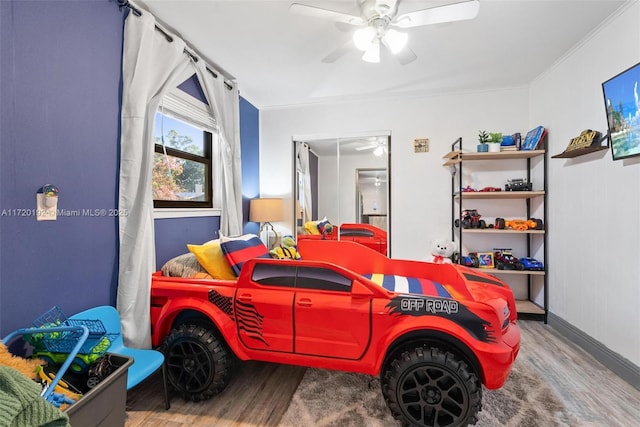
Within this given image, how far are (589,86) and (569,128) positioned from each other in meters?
0.35

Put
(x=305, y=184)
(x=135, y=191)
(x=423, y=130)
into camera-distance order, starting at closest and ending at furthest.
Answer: (x=135, y=191)
(x=423, y=130)
(x=305, y=184)

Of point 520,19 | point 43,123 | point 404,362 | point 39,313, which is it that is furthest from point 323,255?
point 520,19

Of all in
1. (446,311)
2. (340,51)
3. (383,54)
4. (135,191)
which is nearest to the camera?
(446,311)

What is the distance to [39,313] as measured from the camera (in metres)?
1.26

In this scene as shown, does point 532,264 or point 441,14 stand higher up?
point 441,14

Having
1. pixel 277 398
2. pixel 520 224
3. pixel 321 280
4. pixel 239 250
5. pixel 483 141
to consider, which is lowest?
pixel 277 398

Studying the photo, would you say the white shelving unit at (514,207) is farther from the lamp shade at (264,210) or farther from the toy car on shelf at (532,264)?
the lamp shade at (264,210)

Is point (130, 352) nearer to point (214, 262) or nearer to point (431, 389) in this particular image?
point (214, 262)

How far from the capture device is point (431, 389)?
128 cm

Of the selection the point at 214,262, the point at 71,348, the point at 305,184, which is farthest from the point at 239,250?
the point at 305,184

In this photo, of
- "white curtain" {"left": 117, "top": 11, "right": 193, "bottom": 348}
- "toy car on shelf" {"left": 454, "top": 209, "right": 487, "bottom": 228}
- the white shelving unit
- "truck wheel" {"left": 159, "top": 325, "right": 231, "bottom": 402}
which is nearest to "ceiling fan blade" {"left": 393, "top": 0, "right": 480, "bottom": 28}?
the white shelving unit

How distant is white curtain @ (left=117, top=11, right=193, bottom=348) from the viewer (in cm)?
160

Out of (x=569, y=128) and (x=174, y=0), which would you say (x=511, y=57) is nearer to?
(x=569, y=128)

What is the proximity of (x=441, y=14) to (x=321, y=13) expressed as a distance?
2.19 ft
